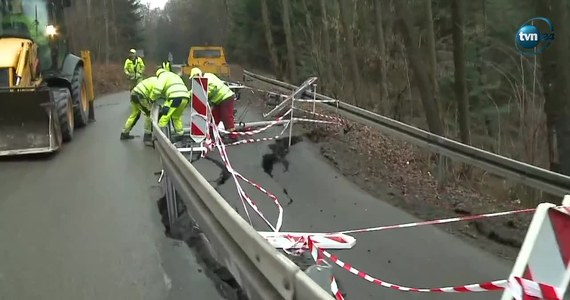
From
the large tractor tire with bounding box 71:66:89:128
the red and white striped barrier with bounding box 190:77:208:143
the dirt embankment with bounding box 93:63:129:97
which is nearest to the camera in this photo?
the red and white striped barrier with bounding box 190:77:208:143

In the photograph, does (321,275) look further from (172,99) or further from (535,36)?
(172,99)

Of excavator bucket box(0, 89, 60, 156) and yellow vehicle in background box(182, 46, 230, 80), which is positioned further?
yellow vehicle in background box(182, 46, 230, 80)

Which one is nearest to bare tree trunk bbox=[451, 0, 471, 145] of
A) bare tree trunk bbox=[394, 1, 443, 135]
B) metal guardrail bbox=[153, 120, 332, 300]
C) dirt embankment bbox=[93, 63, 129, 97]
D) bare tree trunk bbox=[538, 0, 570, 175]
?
bare tree trunk bbox=[394, 1, 443, 135]

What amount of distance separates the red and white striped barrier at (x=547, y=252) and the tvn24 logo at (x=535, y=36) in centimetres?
636

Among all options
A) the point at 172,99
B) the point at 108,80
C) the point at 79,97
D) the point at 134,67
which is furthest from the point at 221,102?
the point at 108,80

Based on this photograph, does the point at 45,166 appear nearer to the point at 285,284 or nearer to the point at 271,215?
the point at 271,215

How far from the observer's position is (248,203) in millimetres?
7547

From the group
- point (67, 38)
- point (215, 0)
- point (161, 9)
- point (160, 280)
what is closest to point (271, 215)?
point (160, 280)

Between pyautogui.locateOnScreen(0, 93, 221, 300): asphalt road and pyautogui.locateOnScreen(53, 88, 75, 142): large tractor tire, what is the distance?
60.0 inches

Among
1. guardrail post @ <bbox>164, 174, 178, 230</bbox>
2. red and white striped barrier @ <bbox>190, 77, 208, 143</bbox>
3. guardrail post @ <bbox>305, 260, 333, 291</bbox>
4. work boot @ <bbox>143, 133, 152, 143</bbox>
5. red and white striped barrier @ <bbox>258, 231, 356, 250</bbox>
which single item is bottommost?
guardrail post @ <bbox>164, 174, 178, 230</bbox>

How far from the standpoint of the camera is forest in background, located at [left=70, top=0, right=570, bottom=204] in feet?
35.3

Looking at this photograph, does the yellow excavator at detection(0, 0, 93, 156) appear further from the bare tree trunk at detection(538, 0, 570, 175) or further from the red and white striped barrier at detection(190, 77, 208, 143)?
the bare tree trunk at detection(538, 0, 570, 175)

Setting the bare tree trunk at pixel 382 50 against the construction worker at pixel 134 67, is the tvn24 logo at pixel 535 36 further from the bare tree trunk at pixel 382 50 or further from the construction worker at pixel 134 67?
the construction worker at pixel 134 67

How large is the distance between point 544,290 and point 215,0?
66798 mm
